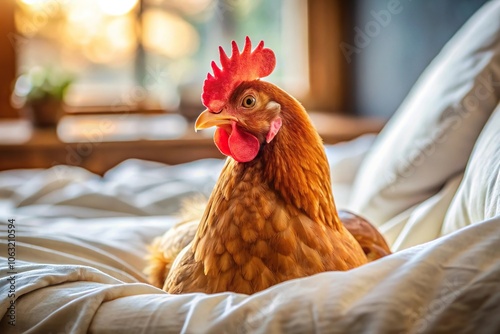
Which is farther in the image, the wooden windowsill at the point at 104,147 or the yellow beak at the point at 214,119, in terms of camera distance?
the wooden windowsill at the point at 104,147

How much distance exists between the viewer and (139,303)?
0.74 meters

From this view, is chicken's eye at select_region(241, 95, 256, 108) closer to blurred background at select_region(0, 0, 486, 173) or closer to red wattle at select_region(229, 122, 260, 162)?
red wattle at select_region(229, 122, 260, 162)

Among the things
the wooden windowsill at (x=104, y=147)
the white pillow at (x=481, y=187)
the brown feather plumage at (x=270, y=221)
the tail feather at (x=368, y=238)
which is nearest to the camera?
the brown feather plumage at (x=270, y=221)

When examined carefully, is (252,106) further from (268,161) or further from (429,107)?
(429,107)

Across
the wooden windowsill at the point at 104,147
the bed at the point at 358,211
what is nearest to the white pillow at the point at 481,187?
the bed at the point at 358,211

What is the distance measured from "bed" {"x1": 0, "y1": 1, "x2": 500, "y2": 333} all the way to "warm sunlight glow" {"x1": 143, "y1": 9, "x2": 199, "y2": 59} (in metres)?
1.70

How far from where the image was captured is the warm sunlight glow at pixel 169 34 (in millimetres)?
3861

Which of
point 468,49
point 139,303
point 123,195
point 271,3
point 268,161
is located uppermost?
point 271,3

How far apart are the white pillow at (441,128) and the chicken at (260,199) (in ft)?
1.47

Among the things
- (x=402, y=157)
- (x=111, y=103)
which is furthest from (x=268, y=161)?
(x=111, y=103)

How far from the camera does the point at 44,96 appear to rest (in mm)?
3184

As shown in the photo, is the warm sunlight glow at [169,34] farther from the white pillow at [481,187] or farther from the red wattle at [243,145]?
the red wattle at [243,145]

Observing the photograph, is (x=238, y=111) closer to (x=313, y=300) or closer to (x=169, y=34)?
(x=313, y=300)

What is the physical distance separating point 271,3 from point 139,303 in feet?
11.4
